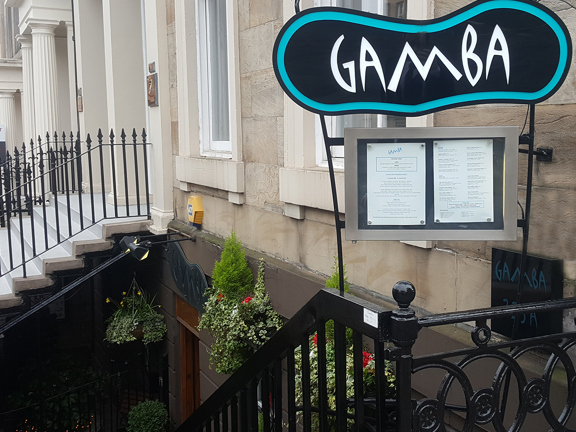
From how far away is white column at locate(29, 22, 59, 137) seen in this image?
12.9m

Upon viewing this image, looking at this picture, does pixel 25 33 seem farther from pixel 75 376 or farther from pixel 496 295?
pixel 496 295

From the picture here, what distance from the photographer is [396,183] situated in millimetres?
2365

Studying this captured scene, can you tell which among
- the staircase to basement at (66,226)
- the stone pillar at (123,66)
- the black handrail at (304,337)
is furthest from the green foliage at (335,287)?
the stone pillar at (123,66)

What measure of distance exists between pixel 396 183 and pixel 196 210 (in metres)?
4.72

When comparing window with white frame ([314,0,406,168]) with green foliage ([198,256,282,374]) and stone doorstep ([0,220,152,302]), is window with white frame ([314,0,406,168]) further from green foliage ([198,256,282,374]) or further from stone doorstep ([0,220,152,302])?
stone doorstep ([0,220,152,302])

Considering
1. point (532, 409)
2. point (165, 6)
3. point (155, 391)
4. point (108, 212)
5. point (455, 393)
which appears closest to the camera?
point (532, 409)

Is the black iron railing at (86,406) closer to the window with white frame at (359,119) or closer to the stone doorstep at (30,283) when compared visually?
the stone doorstep at (30,283)

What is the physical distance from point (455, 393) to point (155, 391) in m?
6.61

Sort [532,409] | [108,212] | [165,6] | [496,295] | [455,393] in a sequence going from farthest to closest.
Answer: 1. [108,212]
2. [165,6]
3. [455,393]
4. [496,295]
5. [532,409]

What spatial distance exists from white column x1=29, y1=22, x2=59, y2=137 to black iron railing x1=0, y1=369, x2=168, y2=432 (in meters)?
6.52

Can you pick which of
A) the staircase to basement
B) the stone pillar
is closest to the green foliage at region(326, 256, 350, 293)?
the staircase to basement

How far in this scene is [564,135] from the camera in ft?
9.23

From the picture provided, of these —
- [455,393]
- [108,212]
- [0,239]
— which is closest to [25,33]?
[0,239]

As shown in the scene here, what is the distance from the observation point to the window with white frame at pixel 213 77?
647cm
